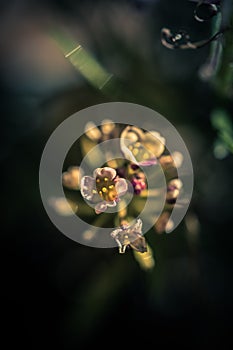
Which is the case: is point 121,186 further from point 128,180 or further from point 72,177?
point 72,177

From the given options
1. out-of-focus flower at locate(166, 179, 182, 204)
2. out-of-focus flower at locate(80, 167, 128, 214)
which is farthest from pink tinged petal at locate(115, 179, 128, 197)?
out-of-focus flower at locate(166, 179, 182, 204)

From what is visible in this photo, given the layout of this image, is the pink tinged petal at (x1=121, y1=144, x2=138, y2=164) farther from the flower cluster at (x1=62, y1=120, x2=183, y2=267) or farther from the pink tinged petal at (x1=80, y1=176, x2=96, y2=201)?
the pink tinged petal at (x1=80, y1=176, x2=96, y2=201)

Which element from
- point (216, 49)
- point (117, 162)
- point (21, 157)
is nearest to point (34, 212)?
point (21, 157)

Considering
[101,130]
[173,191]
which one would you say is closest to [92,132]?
[101,130]

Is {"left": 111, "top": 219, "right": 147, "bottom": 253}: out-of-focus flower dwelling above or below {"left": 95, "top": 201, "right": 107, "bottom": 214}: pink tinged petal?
below

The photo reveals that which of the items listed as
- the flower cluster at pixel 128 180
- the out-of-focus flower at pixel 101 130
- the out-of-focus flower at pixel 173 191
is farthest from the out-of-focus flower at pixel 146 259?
the out-of-focus flower at pixel 101 130

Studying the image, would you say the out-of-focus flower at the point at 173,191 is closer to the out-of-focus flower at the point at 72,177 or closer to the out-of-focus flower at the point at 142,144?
the out-of-focus flower at the point at 142,144
